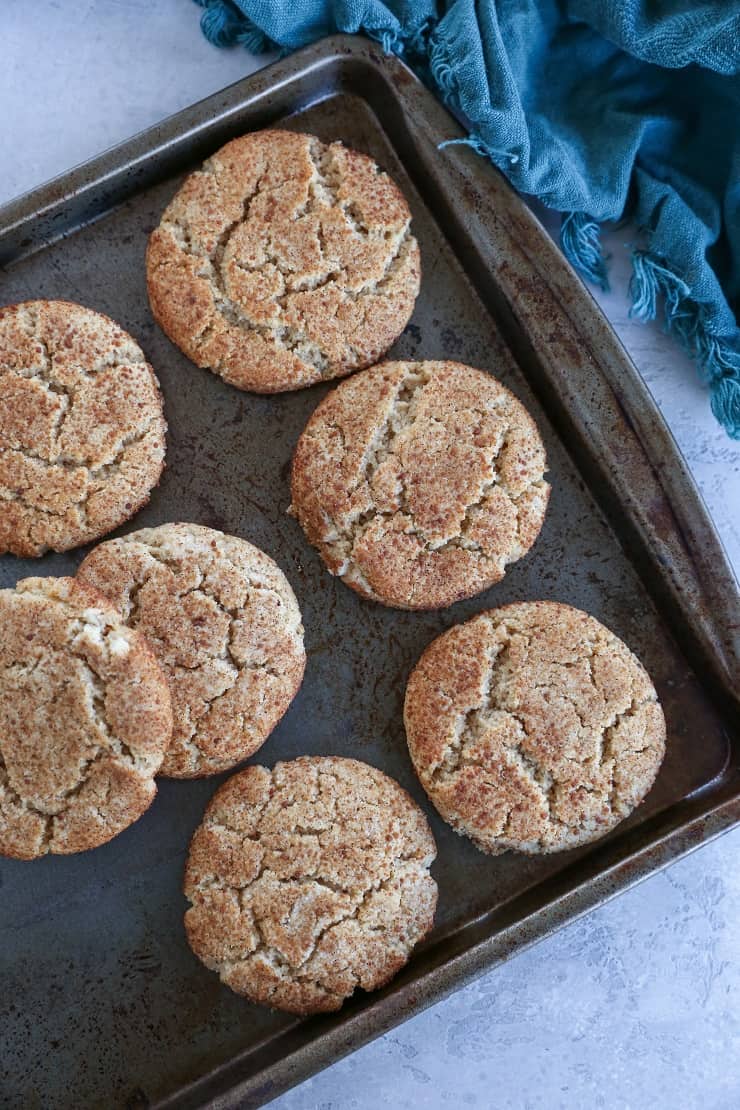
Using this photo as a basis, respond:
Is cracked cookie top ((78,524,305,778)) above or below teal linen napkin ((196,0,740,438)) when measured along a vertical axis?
below

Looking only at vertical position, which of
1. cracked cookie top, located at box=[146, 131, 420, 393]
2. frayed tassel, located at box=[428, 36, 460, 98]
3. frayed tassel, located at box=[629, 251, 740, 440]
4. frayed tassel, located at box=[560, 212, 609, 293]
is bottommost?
frayed tassel, located at box=[629, 251, 740, 440]

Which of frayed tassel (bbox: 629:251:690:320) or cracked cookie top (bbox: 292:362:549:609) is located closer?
cracked cookie top (bbox: 292:362:549:609)

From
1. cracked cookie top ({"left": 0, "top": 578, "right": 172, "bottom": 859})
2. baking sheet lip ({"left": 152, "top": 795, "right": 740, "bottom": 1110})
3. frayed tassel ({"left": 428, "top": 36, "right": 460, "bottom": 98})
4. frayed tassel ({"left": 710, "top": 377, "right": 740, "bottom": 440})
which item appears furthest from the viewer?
frayed tassel ({"left": 710, "top": 377, "right": 740, "bottom": 440})

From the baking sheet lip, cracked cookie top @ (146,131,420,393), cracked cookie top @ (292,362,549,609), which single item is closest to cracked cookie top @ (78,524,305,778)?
cracked cookie top @ (292,362,549,609)

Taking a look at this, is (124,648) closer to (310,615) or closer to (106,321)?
(310,615)

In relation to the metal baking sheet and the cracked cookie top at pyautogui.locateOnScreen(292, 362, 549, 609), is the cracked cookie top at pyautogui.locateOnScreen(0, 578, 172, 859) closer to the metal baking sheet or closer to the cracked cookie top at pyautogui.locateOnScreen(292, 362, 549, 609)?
the metal baking sheet

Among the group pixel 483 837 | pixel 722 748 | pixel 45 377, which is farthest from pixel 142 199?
pixel 722 748
